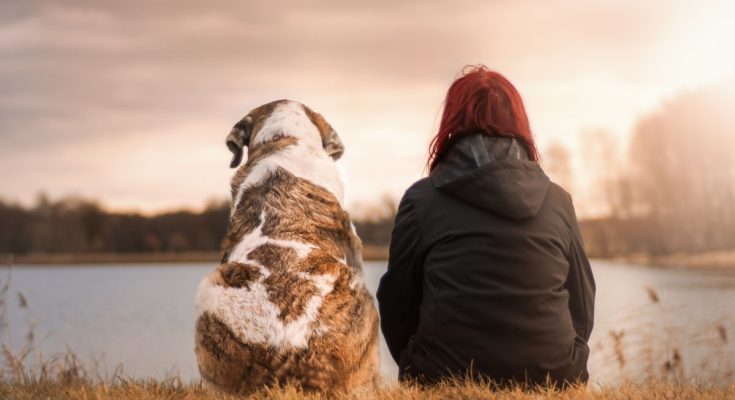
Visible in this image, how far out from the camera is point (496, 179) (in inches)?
177

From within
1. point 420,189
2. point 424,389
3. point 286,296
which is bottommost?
point 424,389

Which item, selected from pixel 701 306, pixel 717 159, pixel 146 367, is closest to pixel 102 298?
pixel 146 367

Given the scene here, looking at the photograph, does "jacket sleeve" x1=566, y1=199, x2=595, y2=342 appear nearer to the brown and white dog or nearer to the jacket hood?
the jacket hood

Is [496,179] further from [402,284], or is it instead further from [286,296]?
[286,296]

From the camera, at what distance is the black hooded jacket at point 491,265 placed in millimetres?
4547

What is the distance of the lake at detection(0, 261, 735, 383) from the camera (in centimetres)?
955

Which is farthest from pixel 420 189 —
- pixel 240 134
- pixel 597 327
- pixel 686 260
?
pixel 686 260

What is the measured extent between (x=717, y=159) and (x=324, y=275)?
37865 millimetres

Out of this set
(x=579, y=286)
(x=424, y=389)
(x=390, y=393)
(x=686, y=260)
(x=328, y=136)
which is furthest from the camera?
(x=686, y=260)

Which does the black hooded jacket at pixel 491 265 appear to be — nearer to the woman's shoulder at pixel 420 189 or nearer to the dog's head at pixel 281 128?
the woman's shoulder at pixel 420 189

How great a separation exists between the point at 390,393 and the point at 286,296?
0.96 meters

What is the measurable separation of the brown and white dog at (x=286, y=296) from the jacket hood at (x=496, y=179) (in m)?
0.91

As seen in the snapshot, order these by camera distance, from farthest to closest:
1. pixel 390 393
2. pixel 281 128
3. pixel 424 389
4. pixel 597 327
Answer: pixel 597 327 < pixel 281 128 < pixel 424 389 < pixel 390 393

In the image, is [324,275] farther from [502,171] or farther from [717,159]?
[717,159]
